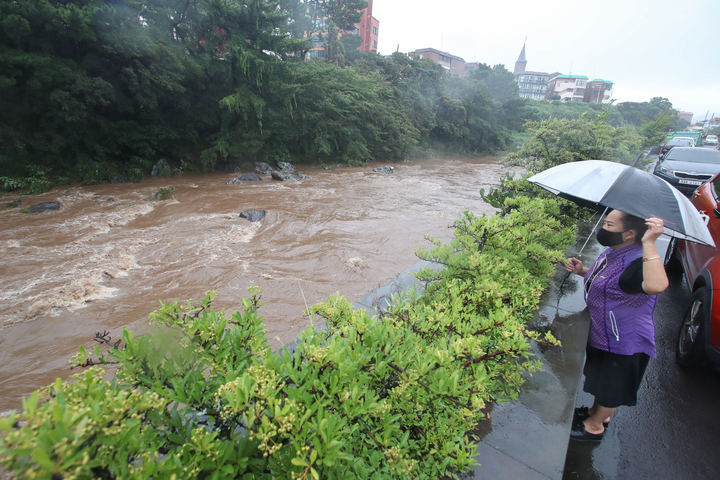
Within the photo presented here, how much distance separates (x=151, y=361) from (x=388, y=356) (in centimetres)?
100

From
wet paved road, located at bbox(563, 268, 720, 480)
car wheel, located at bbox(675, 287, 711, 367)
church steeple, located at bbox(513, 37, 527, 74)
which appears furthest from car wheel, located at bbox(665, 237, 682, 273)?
church steeple, located at bbox(513, 37, 527, 74)

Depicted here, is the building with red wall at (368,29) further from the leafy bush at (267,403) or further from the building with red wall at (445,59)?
the leafy bush at (267,403)

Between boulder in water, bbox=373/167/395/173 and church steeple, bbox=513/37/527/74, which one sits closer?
boulder in water, bbox=373/167/395/173

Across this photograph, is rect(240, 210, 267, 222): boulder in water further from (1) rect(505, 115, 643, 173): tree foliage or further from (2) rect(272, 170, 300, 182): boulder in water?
(1) rect(505, 115, 643, 173): tree foliage

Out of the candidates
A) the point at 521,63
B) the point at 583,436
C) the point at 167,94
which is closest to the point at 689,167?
the point at 583,436

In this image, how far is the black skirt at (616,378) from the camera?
241 cm

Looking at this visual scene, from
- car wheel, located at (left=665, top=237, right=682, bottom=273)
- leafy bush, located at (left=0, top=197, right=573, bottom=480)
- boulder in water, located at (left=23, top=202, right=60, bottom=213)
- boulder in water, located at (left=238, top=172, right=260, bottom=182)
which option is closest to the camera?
leafy bush, located at (left=0, top=197, right=573, bottom=480)

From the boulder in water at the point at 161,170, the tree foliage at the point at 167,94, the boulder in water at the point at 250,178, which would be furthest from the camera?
the boulder in water at the point at 250,178

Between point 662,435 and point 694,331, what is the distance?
4.33 feet

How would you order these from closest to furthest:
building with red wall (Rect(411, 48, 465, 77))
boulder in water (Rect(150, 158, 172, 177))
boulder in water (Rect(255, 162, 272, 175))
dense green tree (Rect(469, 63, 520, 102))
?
boulder in water (Rect(150, 158, 172, 177))
boulder in water (Rect(255, 162, 272, 175))
dense green tree (Rect(469, 63, 520, 102))
building with red wall (Rect(411, 48, 465, 77))

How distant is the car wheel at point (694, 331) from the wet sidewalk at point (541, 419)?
1.12 meters

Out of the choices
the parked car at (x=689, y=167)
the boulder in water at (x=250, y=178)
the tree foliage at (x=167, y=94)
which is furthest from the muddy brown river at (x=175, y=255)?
the parked car at (x=689, y=167)

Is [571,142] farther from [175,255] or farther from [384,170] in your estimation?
[384,170]

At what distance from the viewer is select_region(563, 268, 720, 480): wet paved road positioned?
8.19ft
